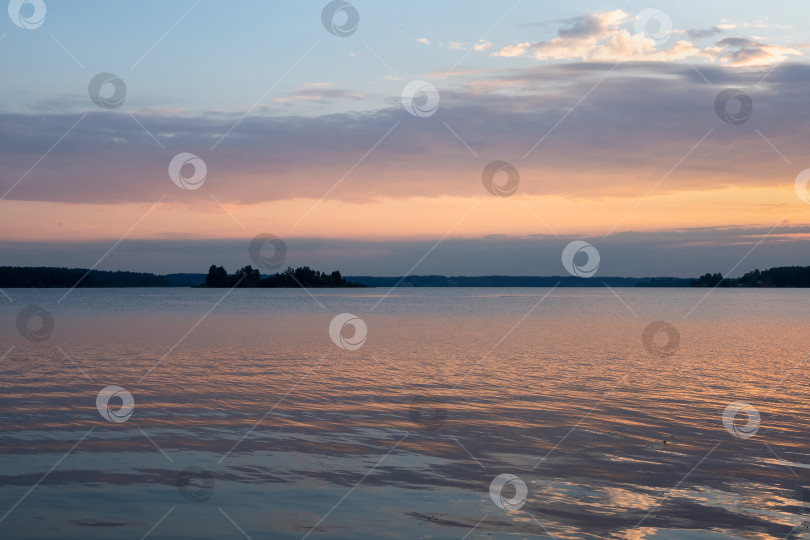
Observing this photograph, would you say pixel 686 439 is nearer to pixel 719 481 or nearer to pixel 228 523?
pixel 719 481

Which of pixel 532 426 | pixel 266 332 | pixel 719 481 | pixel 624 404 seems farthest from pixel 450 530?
pixel 266 332

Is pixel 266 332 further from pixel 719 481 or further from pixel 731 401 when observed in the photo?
pixel 719 481

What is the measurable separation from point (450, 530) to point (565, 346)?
1265 inches

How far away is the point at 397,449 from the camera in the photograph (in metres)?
16.0

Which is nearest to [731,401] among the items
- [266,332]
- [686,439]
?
[686,439]

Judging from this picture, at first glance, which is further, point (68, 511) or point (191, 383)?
point (191, 383)

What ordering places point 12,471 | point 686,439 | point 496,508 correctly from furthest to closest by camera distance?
point 686,439 → point 12,471 → point 496,508

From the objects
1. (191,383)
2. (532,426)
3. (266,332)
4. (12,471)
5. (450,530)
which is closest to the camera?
(450,530)

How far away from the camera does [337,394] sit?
2355cm

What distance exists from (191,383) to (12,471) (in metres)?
11.9

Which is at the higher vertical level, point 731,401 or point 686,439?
point 731,401

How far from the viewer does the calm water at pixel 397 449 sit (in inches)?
453

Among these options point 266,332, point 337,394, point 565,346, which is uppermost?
point 266,332

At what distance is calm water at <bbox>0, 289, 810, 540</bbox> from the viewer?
37.7 ft
